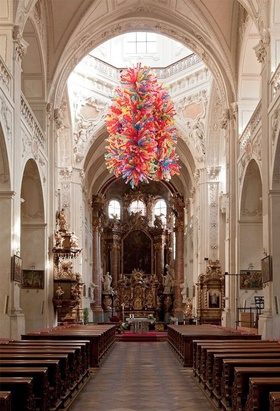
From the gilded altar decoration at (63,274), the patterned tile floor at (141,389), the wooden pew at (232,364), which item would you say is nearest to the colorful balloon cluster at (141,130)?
the patterned tile floor at (141,389)

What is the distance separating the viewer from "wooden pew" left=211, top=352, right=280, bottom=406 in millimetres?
7332

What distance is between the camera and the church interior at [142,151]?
14.7 metres

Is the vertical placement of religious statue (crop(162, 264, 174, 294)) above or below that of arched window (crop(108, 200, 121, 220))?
below

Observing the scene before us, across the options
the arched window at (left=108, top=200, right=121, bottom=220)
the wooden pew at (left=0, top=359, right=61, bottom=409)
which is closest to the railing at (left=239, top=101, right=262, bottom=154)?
the wooden pew at (left=0, top=359, right=61, bottom=409)

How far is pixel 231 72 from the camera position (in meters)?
Result: 20.6

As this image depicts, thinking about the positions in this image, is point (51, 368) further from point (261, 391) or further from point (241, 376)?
point (261, 391)

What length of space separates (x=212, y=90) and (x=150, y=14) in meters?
5.83

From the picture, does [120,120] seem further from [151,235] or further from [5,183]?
[151,235]

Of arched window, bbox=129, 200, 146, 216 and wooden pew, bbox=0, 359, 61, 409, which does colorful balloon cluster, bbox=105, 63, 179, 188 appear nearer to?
wooden pew, bbox=0, 359, 61, 409

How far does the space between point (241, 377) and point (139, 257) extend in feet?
112

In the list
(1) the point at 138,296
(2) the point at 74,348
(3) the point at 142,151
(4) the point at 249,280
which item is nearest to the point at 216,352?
(2) the point at 74,348

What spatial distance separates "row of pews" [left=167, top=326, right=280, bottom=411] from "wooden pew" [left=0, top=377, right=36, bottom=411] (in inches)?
66.4

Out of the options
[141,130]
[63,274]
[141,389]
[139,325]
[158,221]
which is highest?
[158,221]

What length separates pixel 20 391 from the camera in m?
5.47
